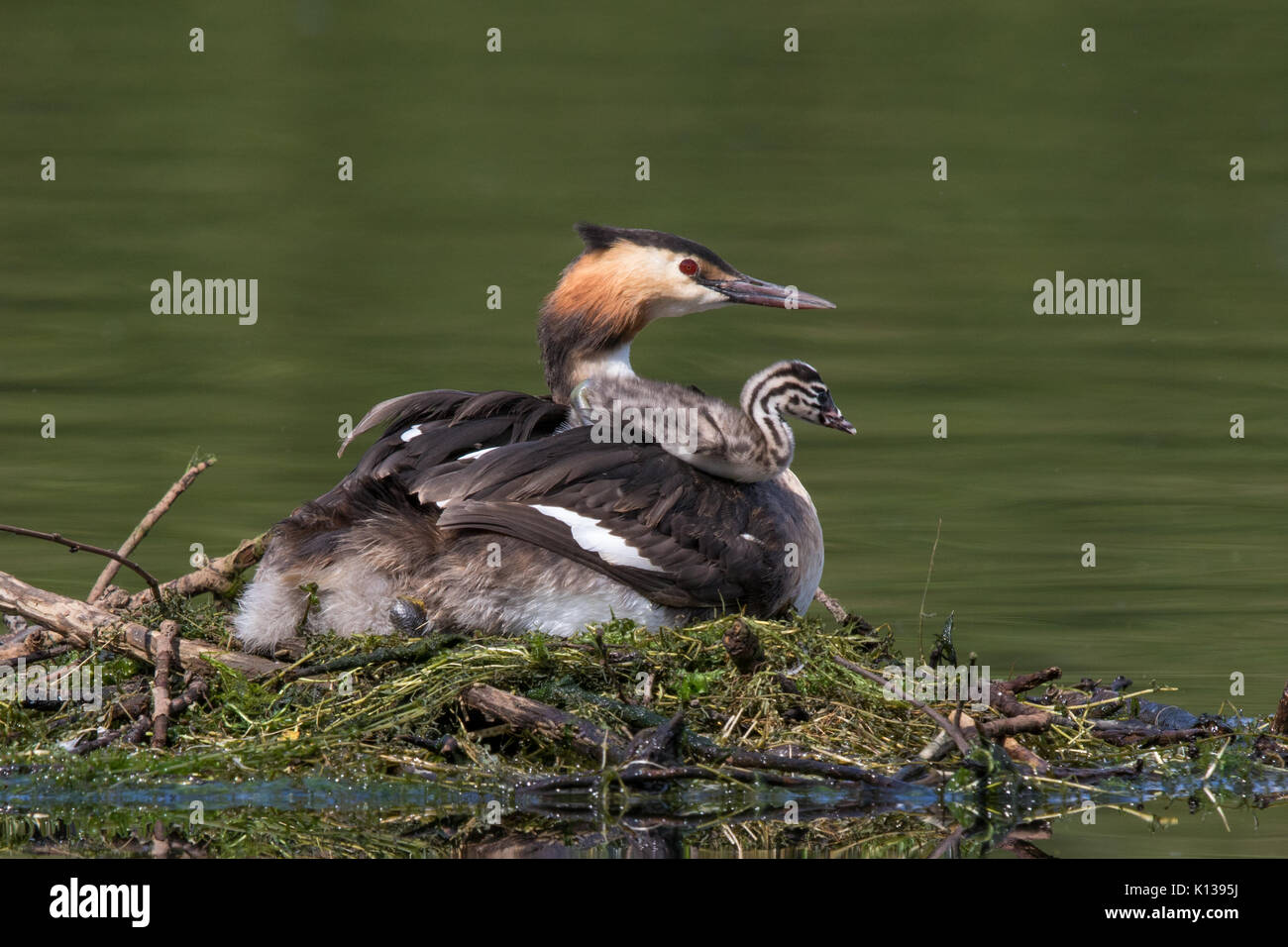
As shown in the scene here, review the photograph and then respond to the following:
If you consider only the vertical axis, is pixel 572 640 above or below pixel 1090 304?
below

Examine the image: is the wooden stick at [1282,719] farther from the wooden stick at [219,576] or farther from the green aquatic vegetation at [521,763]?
the wooden stick at [219,576]

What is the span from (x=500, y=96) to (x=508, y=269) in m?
5.23

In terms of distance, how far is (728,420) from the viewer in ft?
23.7

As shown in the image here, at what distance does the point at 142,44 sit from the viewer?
72.9 feet

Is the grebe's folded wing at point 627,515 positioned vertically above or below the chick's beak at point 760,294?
below

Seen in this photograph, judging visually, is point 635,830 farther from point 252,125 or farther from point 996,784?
point 252,125

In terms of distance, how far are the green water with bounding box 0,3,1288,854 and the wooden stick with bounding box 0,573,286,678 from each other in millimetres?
2636

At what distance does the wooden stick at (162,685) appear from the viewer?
6.12 metres

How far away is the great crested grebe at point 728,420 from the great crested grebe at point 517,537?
66mm

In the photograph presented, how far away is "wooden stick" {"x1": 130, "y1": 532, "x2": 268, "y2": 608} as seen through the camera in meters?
Answer: 7.58

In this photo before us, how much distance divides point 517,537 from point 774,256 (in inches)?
367

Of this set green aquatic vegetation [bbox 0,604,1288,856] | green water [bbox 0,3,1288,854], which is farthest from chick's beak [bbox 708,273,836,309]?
green aquatic vegetation [bbox 0,604,1288,856]

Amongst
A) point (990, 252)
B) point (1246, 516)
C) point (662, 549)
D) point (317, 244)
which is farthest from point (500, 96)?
point (662, 549)
